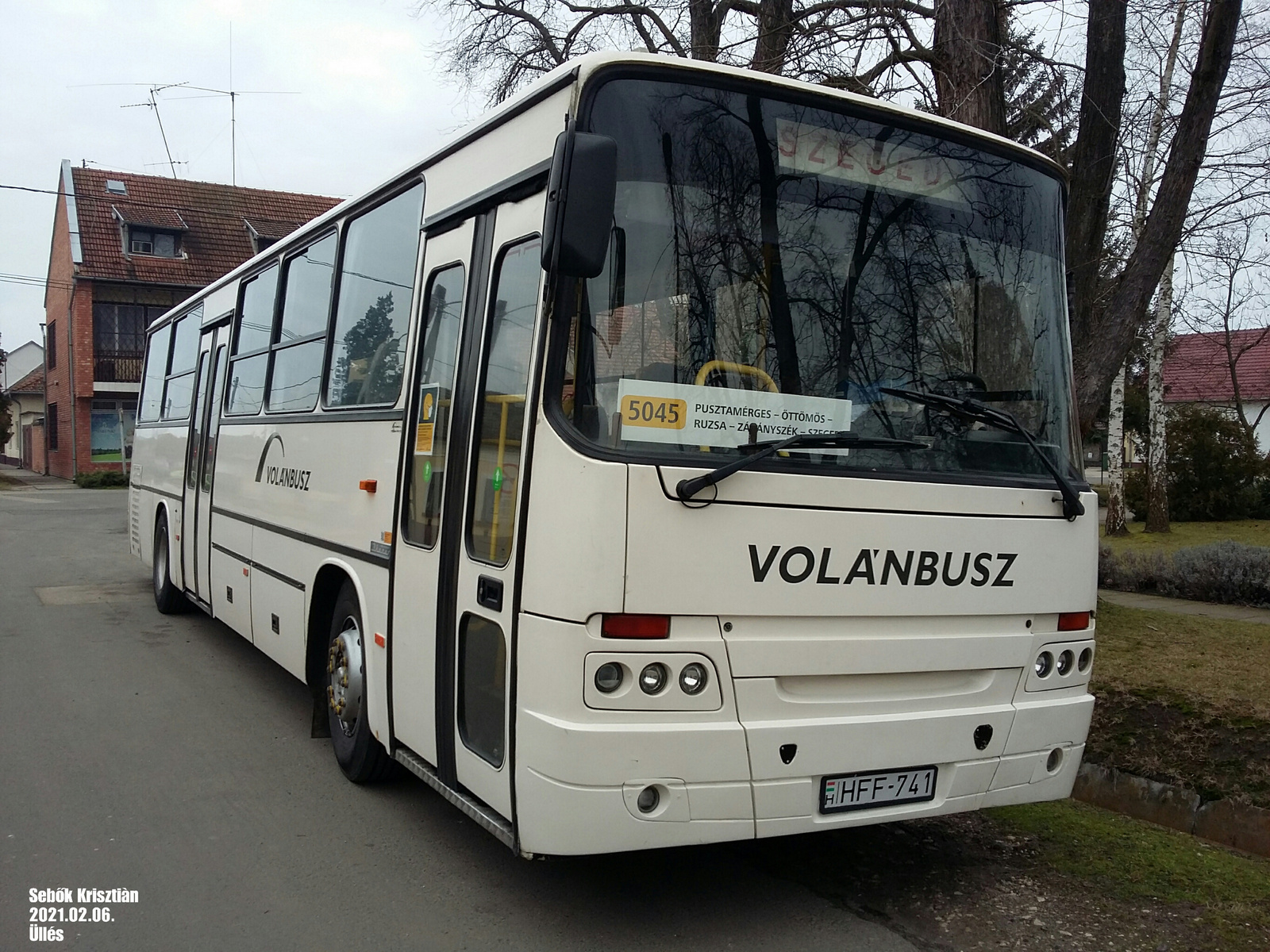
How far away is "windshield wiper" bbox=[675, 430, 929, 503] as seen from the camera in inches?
149

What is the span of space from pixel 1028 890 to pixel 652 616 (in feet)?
7.22

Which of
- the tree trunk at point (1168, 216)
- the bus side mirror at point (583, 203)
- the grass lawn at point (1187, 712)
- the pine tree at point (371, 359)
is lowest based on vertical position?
the grass lawn at point (1187, 712)

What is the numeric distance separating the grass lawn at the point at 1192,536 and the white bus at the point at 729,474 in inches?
533

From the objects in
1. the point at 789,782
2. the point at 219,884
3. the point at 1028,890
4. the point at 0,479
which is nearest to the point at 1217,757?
the point at 1028,890

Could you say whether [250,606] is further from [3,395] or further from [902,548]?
[3,395]

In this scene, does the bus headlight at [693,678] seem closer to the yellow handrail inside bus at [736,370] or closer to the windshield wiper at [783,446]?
the windshield wiper at [783,446]

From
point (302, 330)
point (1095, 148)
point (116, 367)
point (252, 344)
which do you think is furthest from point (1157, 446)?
point (116, 367)

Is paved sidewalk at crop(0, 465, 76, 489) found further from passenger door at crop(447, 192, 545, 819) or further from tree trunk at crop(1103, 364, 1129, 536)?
passenger door at crop(447, 192, 545, 819)

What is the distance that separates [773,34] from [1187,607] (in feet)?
22.9

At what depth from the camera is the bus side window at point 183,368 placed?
34.0ft

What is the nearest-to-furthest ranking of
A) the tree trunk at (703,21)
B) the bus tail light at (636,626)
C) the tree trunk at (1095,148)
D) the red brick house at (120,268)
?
1. the bus tail light at (636,626)
2. the tree trunk at (1095,148)
3. the tree trunk at (703,21)
4. the red brick house at (120,268)

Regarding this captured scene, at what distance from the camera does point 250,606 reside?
312 inches

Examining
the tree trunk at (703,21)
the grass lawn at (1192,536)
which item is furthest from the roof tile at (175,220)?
the grass lawn at (1192,536)

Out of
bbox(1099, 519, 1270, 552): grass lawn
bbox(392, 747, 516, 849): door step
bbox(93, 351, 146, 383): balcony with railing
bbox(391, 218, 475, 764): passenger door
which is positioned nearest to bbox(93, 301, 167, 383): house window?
bbox(93, 351, 146, 383): balcony with railing
